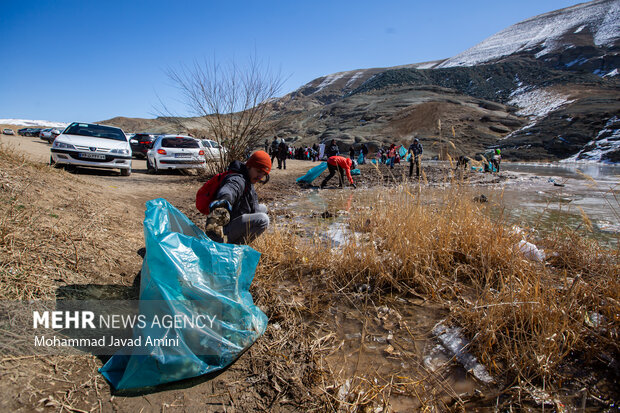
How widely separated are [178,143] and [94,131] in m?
2.35

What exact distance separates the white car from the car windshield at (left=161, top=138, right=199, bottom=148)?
144 centimetres

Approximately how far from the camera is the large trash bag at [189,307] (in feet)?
4.60

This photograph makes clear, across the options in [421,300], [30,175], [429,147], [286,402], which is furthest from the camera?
[429,147]

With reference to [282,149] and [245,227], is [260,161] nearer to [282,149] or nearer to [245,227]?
[245,227]

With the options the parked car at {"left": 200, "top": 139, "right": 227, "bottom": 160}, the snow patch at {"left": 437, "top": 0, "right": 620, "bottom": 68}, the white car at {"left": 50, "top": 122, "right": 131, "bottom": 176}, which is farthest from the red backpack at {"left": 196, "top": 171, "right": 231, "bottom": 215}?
the snow patch at {"left": 437, "top": 0, "right": 620, "bottom": 68}

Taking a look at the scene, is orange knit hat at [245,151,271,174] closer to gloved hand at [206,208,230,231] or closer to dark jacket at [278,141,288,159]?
gloved hand at [206,208,230,231]

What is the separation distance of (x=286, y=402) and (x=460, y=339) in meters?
1.12

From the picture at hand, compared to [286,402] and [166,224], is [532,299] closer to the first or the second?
[286,402]

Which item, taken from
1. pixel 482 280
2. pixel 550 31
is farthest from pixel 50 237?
pixel 550 31

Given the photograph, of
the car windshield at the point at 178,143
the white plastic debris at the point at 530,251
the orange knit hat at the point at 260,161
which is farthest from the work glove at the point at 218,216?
the car windshield at the point at 178,143

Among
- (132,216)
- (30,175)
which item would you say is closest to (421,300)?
(132,216)

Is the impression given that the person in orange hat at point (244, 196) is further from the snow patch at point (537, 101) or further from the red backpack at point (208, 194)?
the snow patch at point (537, 101)

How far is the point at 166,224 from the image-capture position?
1887 mm

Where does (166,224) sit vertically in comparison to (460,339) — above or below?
above
